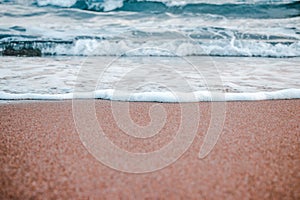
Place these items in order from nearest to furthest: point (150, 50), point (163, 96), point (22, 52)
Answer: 1. point (163, 96)
2. point (22, 52)
3. point (150, 50)

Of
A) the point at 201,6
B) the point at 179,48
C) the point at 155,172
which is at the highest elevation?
the point at 201,6

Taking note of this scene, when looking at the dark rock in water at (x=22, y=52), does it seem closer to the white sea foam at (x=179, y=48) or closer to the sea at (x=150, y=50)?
the sea at (x=150, y=50)

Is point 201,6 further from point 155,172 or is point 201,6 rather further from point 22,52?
point 155,172

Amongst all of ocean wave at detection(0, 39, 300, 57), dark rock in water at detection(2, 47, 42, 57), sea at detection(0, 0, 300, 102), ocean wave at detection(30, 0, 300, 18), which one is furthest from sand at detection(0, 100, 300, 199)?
ocean wave at detection(30, 0, 300, 18)

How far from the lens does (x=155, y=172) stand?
4.66ft

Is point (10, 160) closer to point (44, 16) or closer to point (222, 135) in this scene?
point (222, 135)

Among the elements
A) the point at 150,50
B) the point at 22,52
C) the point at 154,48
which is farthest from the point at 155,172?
the point at 22,52

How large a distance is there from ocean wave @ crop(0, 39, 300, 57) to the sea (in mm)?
22

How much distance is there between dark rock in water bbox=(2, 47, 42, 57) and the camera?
6.08 meters

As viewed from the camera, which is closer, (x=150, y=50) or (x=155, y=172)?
(x=155, y=172)

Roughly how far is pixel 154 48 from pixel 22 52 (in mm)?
2799

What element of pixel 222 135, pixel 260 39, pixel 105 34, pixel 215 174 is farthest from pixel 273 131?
pixel 105 34

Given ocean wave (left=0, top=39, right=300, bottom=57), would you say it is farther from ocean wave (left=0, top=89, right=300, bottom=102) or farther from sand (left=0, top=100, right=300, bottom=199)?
sand (left=0, top=100, right=300, bottom=199)

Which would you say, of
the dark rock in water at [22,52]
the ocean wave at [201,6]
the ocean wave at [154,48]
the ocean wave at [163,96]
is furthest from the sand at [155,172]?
the ocean wave at [201,6]
